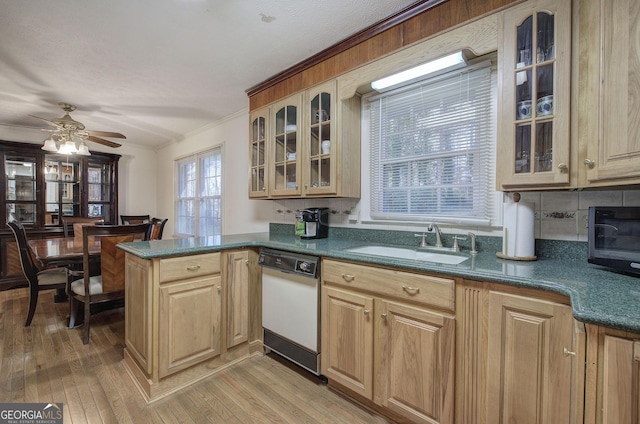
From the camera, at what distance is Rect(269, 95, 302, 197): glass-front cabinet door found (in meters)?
2.47

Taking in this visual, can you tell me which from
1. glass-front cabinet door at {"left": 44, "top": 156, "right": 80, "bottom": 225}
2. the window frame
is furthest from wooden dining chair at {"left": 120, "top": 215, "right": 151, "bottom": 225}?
the window frame

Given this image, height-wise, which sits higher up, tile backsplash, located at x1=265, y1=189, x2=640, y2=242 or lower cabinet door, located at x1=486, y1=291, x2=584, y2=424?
tile backsplash, located at x1=265, y1=189, x2=640, y2=242

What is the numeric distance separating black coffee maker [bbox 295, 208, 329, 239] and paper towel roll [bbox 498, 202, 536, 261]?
1.39m

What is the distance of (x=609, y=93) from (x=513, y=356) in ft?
3.66

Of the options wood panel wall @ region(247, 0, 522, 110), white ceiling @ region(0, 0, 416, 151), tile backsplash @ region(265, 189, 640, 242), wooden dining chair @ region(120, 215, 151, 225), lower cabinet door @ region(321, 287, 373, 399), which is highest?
white ceiling @ region(0, 0, 416, 151)

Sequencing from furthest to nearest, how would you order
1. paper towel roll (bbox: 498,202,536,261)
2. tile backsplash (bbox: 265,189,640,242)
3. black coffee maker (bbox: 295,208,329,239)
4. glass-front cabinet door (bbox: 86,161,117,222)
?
glass-front cabinet door (bbox: 86,161,117,222) → black coffee maker (bbox: 295,208,329,239) → paper towel roll (bbox: 498,202,536,261) → tile backsplash (bbox: 265,189,640,242)

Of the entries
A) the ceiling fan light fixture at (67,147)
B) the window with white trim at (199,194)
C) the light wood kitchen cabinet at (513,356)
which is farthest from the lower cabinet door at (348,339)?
the ceiling fan light fixture at (67,147)

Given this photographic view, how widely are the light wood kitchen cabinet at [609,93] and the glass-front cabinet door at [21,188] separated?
6.00 m

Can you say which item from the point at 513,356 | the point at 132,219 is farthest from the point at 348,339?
the point at 132,219

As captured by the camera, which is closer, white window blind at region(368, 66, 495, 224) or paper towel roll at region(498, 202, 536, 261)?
paper towel roll at region(498, 202, 536, 261)

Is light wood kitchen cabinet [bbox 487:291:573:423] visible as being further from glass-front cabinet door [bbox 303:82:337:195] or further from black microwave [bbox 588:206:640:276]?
glass-front cabinet door [bbox 303:82:337:195]

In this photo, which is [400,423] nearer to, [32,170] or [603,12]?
[603,12]

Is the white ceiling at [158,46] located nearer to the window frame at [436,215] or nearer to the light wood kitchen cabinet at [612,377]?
the window frame at [436,215]

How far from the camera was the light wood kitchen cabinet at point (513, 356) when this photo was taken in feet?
3.43
